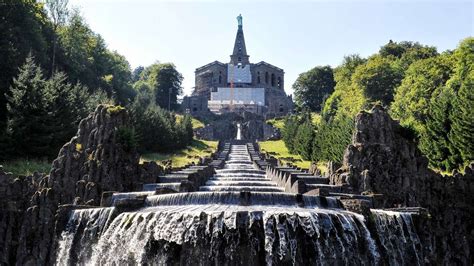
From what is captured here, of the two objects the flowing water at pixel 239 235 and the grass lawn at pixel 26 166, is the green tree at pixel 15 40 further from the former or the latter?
the flowing water at pixel 239 235

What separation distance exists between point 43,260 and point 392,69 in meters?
98.4

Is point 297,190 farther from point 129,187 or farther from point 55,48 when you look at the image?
point 55,48

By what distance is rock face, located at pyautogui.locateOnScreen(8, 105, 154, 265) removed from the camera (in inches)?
1275

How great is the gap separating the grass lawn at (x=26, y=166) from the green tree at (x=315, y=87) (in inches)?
5385

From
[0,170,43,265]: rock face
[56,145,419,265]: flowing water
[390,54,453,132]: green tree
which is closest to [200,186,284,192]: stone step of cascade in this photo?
[56,145,419,265]: flowing water

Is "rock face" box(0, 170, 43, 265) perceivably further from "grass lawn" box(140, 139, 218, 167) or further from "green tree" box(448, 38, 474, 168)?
"green tree" box(448, 38, 474, 168)

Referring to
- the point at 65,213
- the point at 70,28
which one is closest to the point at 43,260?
the point at 65,213

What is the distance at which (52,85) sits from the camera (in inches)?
2140

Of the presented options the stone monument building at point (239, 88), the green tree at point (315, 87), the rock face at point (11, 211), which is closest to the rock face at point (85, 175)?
the rock face at point (11, 211)

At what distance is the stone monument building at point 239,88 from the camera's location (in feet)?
557

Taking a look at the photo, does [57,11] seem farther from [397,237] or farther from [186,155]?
[397,237]

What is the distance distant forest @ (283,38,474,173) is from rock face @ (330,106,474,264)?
2.63 m

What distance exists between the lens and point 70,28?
101812 mm

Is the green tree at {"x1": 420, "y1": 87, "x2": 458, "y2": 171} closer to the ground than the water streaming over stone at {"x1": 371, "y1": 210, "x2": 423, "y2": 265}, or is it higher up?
higher up
